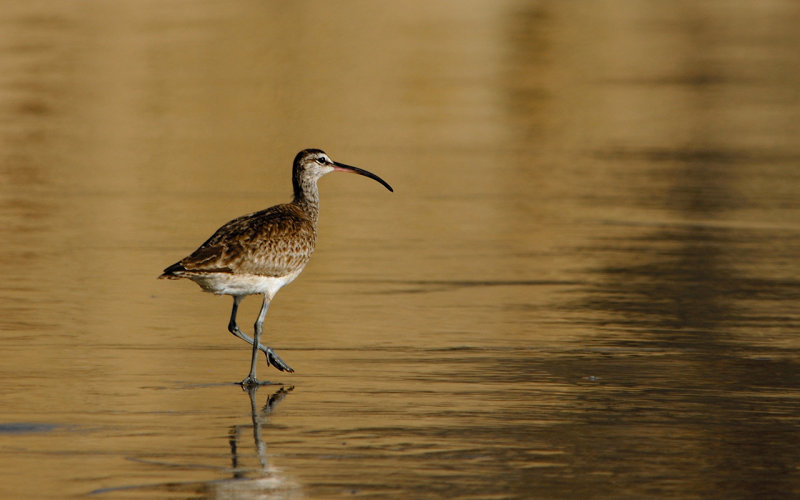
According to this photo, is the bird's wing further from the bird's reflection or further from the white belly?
the bird's reflection

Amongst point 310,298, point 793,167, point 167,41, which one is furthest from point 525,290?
point 167,41

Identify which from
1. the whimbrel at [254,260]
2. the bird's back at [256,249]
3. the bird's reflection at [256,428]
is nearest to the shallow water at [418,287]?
the bird's reflection at [256,428]

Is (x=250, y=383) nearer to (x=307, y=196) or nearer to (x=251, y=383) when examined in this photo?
(x=251, y=383)

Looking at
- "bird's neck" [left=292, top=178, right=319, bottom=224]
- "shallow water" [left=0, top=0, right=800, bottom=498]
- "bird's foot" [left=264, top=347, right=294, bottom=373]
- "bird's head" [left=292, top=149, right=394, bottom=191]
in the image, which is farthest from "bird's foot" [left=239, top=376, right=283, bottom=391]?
"bird's head" [left=292, top=149, right=394, bottom=191]

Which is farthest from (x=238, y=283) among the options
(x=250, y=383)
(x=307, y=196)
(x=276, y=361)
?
(x=307, y=196)

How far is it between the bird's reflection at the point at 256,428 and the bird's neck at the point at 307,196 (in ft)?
7.39

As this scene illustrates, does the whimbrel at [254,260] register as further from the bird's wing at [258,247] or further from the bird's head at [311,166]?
the bird's head at [311,166]

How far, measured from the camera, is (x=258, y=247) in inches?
435

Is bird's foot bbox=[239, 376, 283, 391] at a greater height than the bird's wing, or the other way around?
the bird's wing

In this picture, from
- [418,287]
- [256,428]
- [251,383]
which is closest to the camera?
[256,428]

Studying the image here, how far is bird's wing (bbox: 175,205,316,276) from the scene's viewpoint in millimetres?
10797

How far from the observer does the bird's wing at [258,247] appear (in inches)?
425

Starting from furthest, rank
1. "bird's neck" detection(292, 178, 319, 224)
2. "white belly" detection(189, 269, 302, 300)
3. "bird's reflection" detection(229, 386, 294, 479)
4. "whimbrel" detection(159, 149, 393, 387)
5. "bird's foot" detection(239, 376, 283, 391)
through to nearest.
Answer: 1. "bird's neck" detection(292, 178, 319, 224)
2. "white belly" detection(189, 269, 302, 300)
3. "whimbrel" detection(159, 149, 393, 387)
4. "bird's foot" detection(239, 376, 283, 391)
5. "bird's reflection" detection(229, 386, 294, 479)

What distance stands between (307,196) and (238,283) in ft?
5.20
